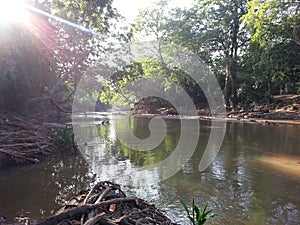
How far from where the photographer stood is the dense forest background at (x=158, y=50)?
1459 centimetres

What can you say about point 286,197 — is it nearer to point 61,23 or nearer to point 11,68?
point 11,68

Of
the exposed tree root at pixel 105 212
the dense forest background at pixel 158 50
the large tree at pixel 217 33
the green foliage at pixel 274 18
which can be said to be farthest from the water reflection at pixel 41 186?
the large tree at pixel 217 33

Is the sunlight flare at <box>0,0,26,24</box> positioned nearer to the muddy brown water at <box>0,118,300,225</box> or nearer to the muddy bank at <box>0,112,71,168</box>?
the muddy bank at <box>0,112,71,168</box>

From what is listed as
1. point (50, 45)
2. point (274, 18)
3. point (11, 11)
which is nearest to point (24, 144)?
point (11, 11)

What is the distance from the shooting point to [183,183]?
6867 millimetres

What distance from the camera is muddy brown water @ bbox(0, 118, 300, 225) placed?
5113 mm

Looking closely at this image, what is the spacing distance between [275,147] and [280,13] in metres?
12.5

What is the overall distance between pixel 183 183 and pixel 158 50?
112ft

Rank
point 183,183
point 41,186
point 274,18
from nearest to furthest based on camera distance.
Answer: point 41,186, point 183,183, point 274,18

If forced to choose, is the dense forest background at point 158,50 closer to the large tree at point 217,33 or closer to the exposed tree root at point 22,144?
the large tree at point 217,33

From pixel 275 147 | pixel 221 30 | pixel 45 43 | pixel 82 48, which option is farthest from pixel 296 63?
pixel 45 43

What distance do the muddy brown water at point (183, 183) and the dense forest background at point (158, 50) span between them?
6870 millimetres

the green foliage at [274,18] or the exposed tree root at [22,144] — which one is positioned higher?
the green foliage at [274,18]

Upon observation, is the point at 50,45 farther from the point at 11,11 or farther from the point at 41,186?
the point at 41,186
